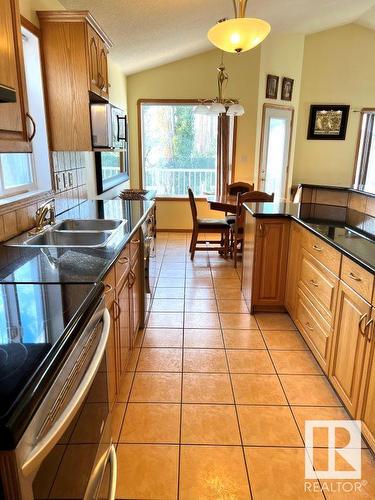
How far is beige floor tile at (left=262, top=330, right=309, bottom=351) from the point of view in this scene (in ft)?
8.54

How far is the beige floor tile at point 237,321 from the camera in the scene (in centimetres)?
289

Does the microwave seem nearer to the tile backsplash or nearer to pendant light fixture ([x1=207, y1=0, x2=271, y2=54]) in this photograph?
the tile backsplash

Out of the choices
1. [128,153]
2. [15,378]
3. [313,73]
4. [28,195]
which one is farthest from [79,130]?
[313,73]

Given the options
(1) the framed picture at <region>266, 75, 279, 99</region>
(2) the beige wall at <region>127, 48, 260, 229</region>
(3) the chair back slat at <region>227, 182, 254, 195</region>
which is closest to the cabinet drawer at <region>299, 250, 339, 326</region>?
(3) the chair back slat at <region>227, 182, 254, 195</region>

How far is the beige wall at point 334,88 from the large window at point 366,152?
0.10 meters

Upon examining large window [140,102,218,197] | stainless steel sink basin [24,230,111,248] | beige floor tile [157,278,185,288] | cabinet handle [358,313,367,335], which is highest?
large window [140,102,218,197]

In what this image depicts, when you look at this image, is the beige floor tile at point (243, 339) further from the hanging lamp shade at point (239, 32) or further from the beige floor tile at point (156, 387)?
the hanging lamp shade at point (239, 32)

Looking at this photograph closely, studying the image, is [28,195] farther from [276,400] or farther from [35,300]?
[276,400]

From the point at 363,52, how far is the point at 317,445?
6298 mm

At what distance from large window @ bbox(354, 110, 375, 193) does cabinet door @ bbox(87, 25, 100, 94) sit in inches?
199

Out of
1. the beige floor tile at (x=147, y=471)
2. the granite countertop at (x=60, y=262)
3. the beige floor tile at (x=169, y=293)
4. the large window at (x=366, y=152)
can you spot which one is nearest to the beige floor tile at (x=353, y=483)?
the beige floor tile at (x=147, y=471)

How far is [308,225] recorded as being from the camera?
→ 244 centimetres

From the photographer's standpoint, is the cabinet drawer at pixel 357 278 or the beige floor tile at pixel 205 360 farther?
the beige floor tile at pixel 205 360

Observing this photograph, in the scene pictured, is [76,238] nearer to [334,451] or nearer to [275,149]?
[334,451]
